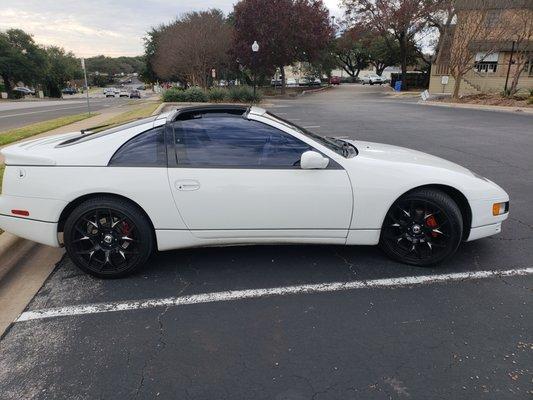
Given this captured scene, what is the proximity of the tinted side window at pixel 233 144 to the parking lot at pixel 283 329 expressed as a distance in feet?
3.18

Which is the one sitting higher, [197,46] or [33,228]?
[197,46]

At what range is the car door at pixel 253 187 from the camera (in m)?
3.40

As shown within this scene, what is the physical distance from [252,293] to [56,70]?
88543mm

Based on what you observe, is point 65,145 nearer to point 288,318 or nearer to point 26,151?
point 26,151

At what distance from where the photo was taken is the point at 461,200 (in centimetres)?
361

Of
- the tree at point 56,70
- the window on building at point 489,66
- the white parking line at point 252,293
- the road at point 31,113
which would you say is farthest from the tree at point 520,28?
the tree at point 56,70

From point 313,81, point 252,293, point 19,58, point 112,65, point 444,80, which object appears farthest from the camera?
point 112,65

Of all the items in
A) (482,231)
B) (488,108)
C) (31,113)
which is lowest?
(31,113)

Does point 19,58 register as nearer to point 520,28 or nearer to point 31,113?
point 31,113

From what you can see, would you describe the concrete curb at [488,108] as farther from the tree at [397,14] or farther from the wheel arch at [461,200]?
the wheel arch at [461,200]

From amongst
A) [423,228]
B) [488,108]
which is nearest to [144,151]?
[423,228]

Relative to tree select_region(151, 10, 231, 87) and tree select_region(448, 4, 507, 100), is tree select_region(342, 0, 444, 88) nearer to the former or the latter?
tree select_region(448, 4, 507, 100)

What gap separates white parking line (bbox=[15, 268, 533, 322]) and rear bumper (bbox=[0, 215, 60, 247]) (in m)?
0.66

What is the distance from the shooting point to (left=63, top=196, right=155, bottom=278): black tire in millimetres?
3375
